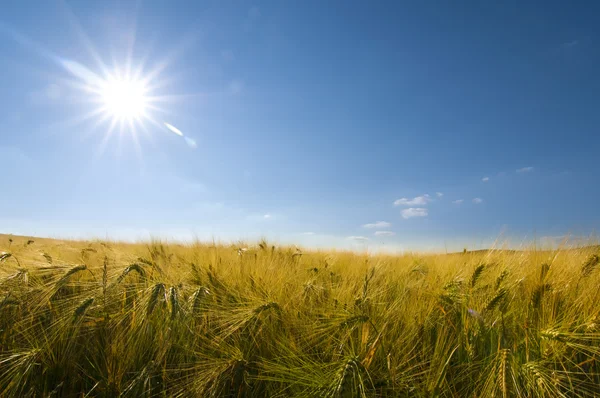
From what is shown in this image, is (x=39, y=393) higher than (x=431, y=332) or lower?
lower

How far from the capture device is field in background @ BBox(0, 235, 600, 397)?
160 cm

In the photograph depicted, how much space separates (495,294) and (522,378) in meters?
0.56

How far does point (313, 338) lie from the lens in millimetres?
1971

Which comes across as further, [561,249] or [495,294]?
[561,249]

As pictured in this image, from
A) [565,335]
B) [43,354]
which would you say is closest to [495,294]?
[565,335]

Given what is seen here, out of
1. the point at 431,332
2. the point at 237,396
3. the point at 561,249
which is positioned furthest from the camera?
the point at 561,249

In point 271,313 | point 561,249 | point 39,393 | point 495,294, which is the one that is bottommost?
point 39,393

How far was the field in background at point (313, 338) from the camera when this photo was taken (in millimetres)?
1603

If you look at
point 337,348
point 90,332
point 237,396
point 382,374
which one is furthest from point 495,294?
point 90,332

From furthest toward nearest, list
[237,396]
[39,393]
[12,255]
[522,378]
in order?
[12,255] < [39,393] < [237,396] < [522,378]

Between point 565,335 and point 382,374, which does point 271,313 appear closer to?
point 382,374

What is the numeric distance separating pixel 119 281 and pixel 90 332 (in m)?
0.42

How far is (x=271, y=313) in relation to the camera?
206 centimetres

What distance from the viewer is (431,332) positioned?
7.10 ft
